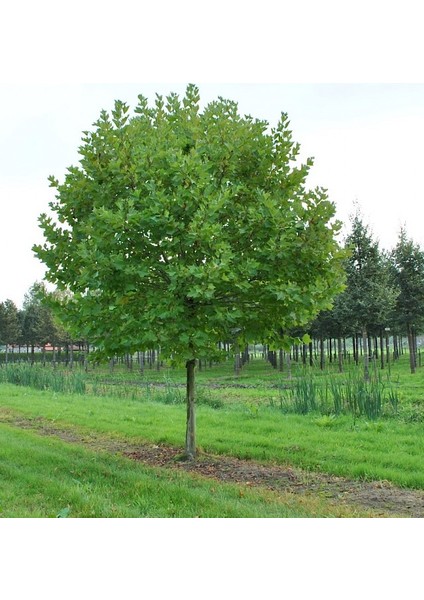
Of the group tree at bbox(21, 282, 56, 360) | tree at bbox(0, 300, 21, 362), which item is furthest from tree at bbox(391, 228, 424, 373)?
tree at bbox(0, 300, 21, 362)

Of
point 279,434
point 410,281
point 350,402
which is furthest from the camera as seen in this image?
point 410,281

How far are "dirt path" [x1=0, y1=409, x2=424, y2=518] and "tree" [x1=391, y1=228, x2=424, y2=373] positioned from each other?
758 inches

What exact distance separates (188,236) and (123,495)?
326 cm

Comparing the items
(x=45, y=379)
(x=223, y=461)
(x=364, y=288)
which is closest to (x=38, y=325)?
(x=45, y=379)

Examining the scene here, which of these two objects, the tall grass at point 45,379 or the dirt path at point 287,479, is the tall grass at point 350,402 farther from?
the tall grass at point 45,379

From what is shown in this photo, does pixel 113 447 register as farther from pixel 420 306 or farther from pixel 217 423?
pixel 420 306

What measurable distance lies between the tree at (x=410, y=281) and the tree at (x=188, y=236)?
19.3 m

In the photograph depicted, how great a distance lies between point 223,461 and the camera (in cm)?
846

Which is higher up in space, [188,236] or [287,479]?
[188,236]

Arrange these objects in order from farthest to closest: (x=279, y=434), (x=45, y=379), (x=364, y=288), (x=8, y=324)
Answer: (x=8, y=324), (x=364, y=288), (x=45, y=379), (x=279, y=434)

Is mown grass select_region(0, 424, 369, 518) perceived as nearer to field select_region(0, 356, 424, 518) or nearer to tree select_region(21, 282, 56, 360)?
field select_region(0, 356, 424, 518)

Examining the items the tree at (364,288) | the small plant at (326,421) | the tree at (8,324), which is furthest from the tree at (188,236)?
the tree at (8,324)

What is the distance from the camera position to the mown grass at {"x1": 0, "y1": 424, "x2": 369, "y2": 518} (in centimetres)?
543

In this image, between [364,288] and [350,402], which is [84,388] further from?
[364,288]
